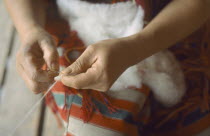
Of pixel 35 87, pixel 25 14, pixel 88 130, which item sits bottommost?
pixel 88 130

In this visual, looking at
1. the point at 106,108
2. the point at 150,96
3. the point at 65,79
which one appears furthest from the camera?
the point at 150,96

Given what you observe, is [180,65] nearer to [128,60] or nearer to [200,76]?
[200,76]

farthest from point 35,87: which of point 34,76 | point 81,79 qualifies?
point 81,79

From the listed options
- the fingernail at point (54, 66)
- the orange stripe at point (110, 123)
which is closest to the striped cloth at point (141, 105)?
the orange stripe at point (110, 123)

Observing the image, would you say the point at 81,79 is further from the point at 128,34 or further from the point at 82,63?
the point at 128,34

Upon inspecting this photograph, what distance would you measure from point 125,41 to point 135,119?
22 centimetres

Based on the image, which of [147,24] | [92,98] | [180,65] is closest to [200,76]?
[180,65]

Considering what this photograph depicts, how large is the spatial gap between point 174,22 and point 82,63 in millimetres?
284

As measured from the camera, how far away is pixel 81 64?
0.53 metres

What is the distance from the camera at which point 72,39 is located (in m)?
0.73

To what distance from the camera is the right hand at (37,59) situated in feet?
1.90

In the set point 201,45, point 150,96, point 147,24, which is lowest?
point 150,96

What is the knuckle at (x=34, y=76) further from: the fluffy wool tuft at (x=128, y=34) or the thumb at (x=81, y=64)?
the fluffy wool tuft at (x=128, y=34)

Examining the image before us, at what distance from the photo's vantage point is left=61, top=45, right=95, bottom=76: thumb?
20.7 inches
